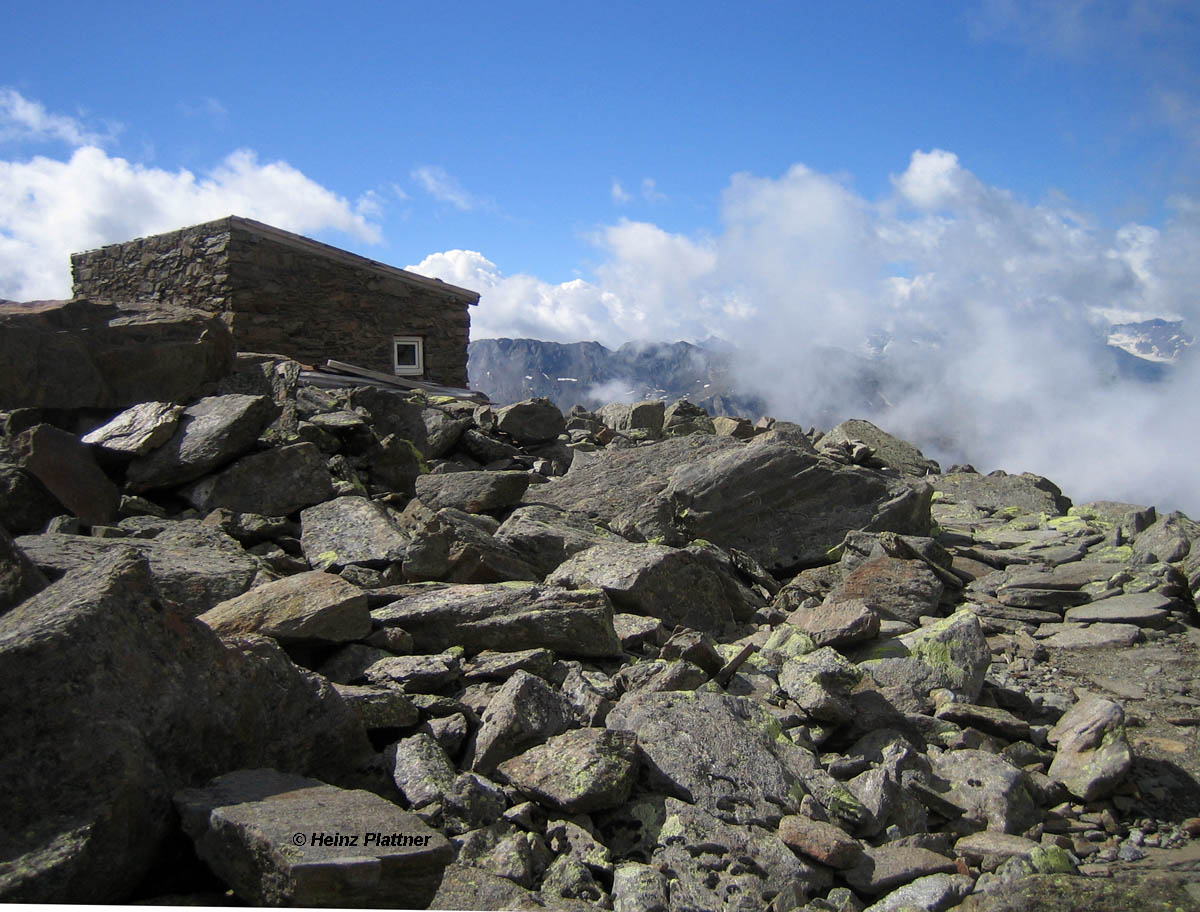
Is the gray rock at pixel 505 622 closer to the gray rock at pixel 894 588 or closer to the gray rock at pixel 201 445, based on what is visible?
the gray rock at pixel 894 588

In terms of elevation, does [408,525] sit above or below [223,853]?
above

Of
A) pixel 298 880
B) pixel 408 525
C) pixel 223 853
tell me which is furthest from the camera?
pixel 408 525

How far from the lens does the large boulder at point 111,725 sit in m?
2.72

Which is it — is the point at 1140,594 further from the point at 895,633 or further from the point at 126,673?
the point at 126,673

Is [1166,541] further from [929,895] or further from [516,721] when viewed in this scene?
[516,721]

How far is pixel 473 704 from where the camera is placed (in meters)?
4.48

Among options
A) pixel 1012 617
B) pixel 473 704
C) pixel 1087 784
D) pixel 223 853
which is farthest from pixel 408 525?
pixel 1012 617

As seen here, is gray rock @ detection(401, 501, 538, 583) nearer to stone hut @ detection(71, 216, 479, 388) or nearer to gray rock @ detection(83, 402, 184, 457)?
gray rock @ detection(83, 402, 184, 457)

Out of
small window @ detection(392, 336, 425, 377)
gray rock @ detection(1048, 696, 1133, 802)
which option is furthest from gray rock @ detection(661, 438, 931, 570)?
small window @ detection(392, 336, 425, 377)

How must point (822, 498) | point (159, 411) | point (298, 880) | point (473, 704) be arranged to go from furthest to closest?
point (822, 498), point (159, 411), point (473, 704), point (298, 880)

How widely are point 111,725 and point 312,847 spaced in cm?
86

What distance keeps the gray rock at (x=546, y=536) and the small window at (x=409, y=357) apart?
1018 cm

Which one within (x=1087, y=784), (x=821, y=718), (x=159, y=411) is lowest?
(x=1087, y=784)

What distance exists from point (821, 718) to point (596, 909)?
225 cm
